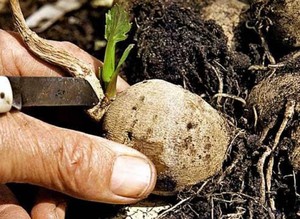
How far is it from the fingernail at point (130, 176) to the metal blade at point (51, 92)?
0.73 ft

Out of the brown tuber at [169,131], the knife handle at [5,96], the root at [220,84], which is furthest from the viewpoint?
the root at [220,84]

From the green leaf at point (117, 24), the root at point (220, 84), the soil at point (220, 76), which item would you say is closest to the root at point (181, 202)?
the soil at point (220, 76)

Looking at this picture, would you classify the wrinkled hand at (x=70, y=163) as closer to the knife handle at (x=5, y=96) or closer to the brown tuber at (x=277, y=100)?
the knife handle at (x=5, y=96)

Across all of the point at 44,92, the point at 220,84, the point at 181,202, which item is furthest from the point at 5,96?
the point at 220,84

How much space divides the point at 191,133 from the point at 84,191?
0.32 m

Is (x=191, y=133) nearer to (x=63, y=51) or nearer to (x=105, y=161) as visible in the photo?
(x=105, y=161)

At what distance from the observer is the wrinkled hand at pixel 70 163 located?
136 cm

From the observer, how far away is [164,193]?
160 cm

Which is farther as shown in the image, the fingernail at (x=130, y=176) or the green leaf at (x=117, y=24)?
the green leaf at (x=117, y=24)

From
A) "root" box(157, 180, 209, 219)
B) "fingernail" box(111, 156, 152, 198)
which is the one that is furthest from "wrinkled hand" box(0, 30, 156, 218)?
"root" box(157, 180, 209, 219)

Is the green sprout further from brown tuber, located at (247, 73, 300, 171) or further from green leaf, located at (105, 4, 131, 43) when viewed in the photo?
brown tuber, located at (247, 73, 300, 171)

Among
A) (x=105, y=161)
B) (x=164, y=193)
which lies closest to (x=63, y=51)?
(x=105, y=161)

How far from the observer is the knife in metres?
1.35

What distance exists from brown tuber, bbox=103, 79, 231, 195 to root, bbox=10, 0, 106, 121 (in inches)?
1.9
